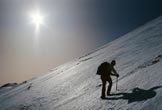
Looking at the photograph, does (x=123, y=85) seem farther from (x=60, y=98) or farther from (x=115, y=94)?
(x=60, y=98)

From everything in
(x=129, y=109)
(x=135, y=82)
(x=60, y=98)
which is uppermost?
(x=60, y=98)

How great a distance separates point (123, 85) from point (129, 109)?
207 inches

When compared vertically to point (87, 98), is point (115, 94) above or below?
below

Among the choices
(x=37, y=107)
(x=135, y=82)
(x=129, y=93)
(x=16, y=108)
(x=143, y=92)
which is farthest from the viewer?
(x=16, y=108)

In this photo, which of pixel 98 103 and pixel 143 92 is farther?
pixel 98 103

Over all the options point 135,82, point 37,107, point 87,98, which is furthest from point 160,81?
point 37,107

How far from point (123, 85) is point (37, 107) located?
8125mm

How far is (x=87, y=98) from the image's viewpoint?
696 inches

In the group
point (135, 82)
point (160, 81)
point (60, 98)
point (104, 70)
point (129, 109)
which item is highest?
point (60, 98)

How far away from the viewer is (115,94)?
51.6 ft

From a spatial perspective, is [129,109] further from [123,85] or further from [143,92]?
[123,85]

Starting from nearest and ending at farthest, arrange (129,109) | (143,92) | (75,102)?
(129,109) → (143,92) → (75,102)

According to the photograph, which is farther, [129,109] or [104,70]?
[104,70]

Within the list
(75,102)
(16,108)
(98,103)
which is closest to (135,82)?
(98,103)
